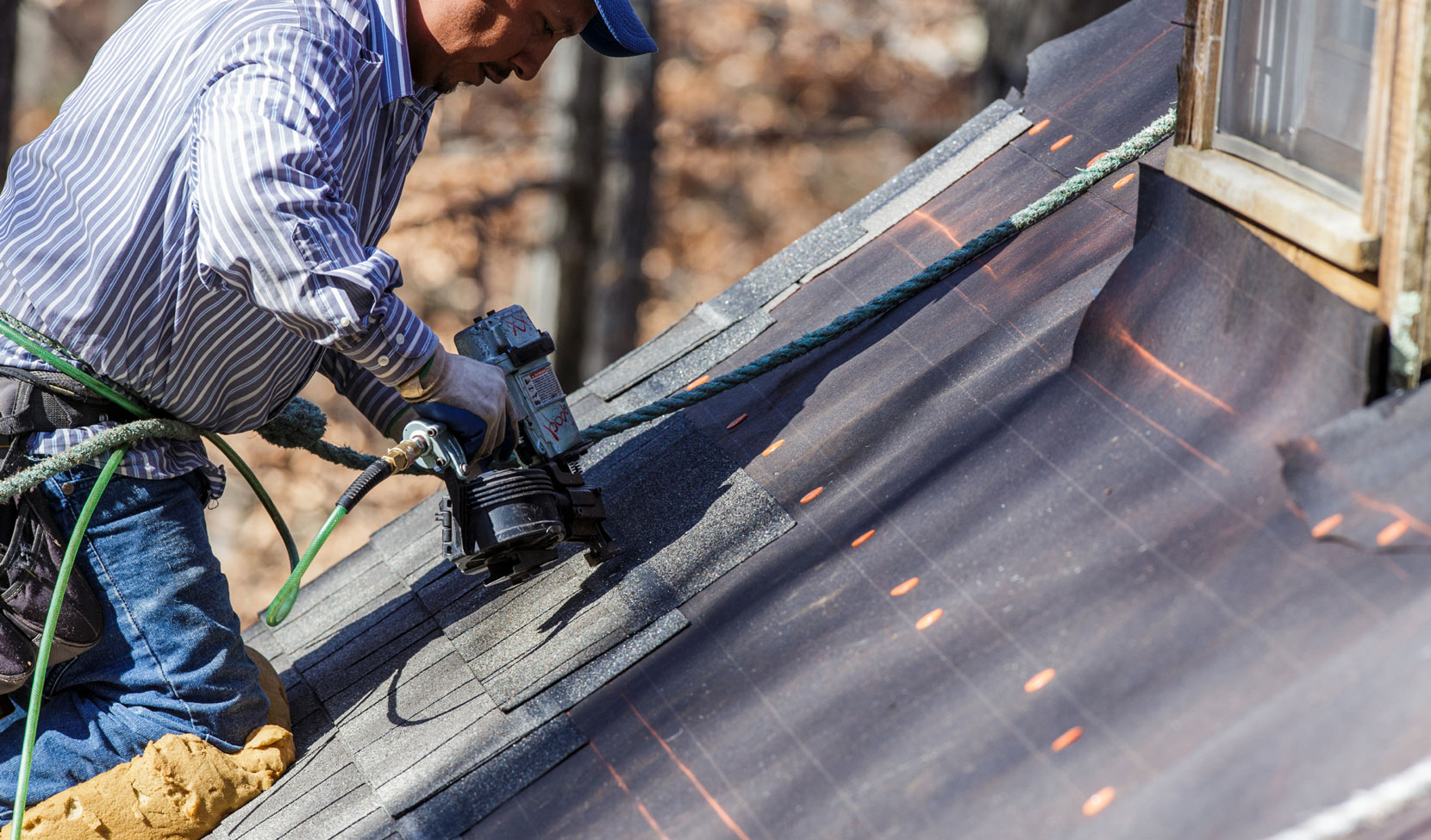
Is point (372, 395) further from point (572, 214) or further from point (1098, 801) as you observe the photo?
point (572, 214)

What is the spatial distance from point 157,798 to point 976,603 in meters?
1.67

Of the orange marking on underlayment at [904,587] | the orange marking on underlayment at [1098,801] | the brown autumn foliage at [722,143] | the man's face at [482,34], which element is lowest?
the brown autumn foliage at [722,143]

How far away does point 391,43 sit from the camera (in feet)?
8.07

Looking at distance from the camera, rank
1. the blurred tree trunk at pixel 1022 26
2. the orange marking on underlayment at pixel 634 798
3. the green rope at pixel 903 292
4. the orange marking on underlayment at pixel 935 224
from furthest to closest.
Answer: the blurred tree trunk at pixel 1022 26 < the orange marking on underlayment at pixel 935 224 < the green rope at pixel 903 292 < the orange marking on underlayment at pixel 634 798

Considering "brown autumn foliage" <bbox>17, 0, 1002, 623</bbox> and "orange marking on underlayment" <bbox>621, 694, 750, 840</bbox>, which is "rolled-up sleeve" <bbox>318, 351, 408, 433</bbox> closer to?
"orange marking on underlayment" <bbox>621, 694, 750, 840</bbox>

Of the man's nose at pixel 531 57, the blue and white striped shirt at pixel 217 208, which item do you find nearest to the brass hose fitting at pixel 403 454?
the blue and white striped shirt at pixel 217 208

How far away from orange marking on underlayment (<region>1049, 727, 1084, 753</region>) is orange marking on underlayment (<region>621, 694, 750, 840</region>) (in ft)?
1.56

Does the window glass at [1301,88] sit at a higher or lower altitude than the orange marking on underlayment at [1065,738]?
higher

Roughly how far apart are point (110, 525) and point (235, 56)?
1.02 metres

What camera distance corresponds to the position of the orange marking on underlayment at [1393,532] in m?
1.56

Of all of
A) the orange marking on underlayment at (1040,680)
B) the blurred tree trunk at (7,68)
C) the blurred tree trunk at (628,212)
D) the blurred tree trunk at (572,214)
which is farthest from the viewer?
the blurred tree trunk at (628,212)

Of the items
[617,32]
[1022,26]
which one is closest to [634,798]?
[617,32]

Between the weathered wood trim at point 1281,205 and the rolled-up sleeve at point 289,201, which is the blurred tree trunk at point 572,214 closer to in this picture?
the rolled-up sleeve at point 289,201

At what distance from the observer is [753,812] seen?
180cm
